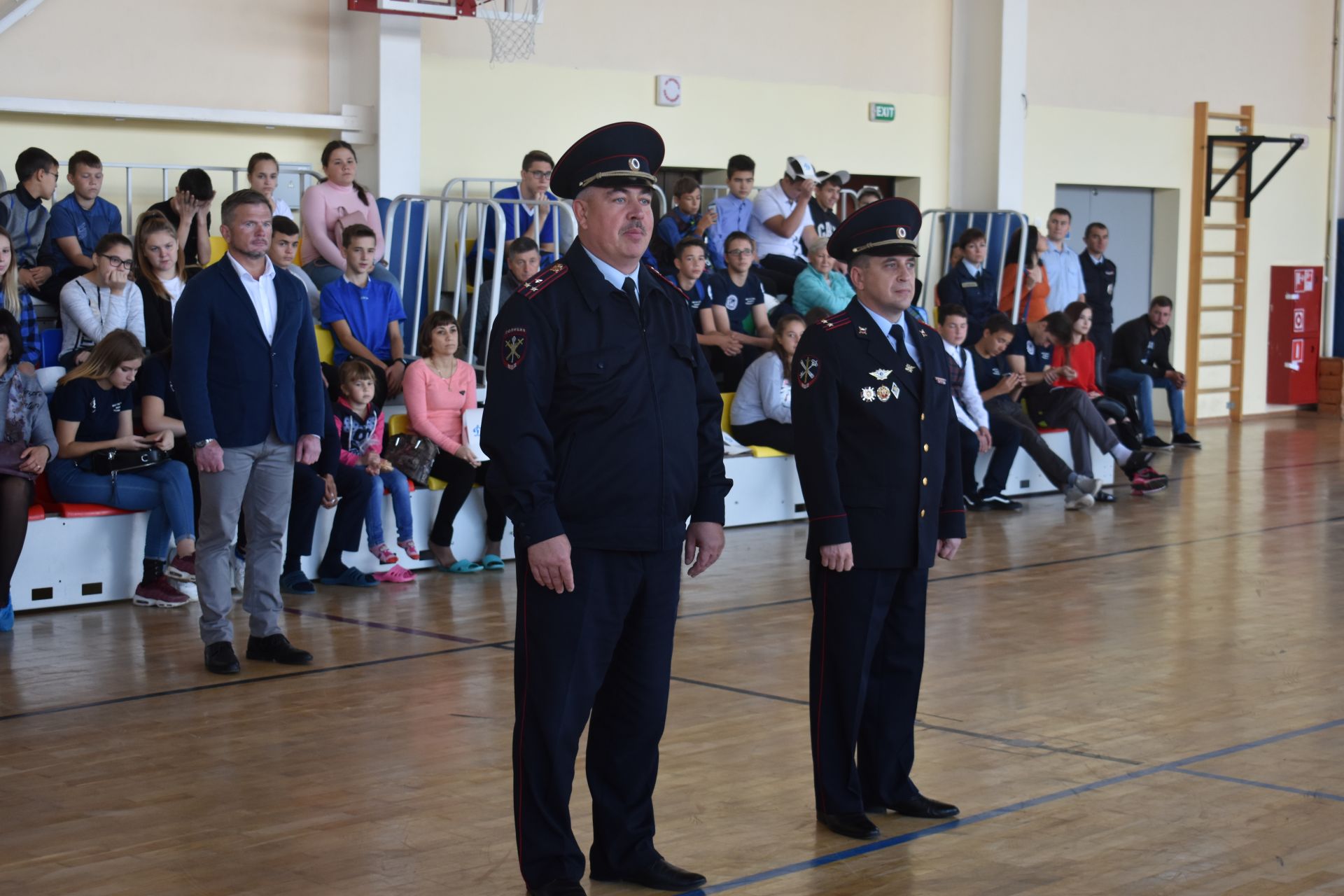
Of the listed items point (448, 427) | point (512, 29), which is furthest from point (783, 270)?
point (448, 427)

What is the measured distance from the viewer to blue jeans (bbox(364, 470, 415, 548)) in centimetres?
739

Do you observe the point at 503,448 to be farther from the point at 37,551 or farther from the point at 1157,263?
the point at 1157,263

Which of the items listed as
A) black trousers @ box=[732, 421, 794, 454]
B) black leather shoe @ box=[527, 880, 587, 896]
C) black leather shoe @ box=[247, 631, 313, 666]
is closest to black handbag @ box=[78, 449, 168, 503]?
black leather shoe @ box=[247, 631, 313, 666]

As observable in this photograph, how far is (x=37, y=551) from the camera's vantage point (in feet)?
21.8

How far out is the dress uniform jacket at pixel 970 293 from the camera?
1157 centimetres

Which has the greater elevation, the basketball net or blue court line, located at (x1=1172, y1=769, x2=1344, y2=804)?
the basketball net

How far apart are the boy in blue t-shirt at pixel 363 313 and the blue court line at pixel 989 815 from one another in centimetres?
481

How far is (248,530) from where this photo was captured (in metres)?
5.60

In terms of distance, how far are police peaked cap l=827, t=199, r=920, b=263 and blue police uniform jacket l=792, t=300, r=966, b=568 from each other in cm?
16

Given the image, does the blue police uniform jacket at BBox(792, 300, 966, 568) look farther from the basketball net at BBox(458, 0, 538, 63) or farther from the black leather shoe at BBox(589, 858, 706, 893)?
the basketball net at BBox(458, 0, 538, 63)

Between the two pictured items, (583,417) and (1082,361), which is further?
(1082,361)

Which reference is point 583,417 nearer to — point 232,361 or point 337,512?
point 232,361

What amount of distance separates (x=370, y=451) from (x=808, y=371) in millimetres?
4027

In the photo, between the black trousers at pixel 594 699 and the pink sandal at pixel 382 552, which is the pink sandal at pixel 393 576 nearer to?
the pink sandal at pixel 382 552
